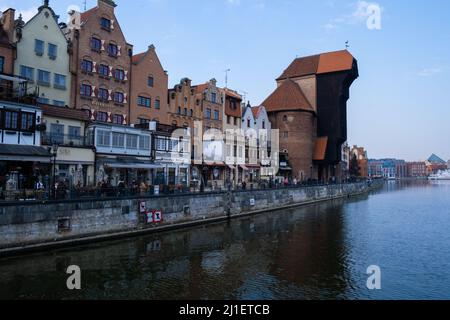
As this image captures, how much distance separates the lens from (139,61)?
42875 mm

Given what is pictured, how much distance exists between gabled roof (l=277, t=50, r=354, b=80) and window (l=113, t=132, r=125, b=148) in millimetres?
51739

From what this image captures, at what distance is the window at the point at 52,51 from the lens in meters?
33.4

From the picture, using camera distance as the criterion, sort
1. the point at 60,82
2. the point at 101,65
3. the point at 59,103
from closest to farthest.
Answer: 1. the point at 59,103
2. the point at 60,82
3. the point at 101,65

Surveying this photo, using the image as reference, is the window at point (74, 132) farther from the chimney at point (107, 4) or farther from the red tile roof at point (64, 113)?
the chimney at point (107, 4)

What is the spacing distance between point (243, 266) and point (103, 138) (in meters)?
20.6

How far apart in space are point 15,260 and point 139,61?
29.1 m

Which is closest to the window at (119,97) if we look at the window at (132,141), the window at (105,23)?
the window at (132,141)

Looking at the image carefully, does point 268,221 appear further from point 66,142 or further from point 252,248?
point 66,142

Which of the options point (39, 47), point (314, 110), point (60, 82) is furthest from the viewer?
point (314, 110)

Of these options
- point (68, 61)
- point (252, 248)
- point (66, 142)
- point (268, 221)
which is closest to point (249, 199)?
point (268, 221)

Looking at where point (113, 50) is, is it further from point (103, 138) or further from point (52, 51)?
point (103, 138)

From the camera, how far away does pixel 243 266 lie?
20234 millimetres

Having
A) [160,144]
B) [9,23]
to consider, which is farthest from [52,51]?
[160,144]

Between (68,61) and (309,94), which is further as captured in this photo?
(309,94)
